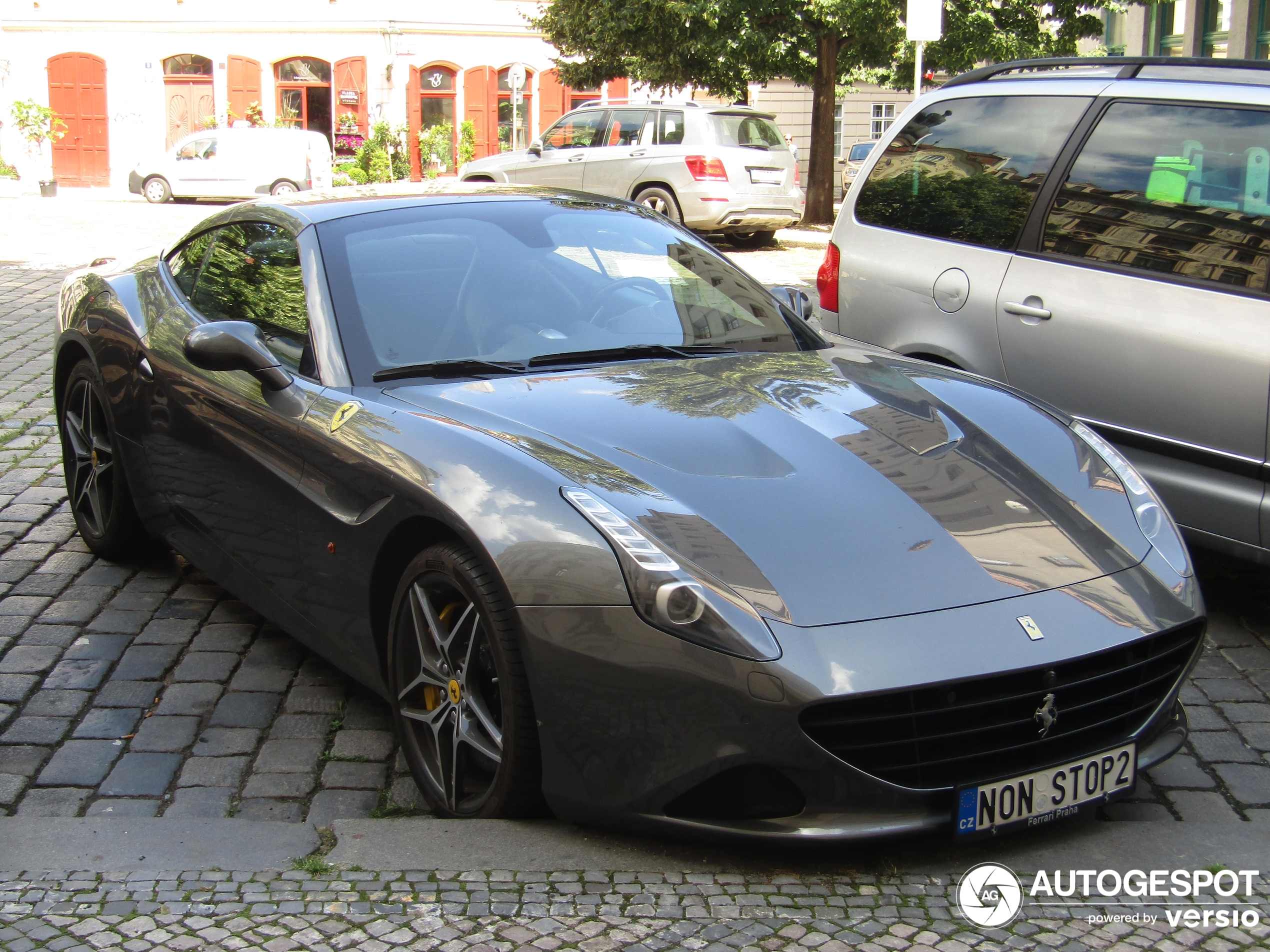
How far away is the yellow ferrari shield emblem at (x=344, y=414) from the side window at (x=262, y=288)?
243mm

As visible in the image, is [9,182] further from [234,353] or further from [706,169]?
[234,353]

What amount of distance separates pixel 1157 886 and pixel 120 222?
2004 centimetres

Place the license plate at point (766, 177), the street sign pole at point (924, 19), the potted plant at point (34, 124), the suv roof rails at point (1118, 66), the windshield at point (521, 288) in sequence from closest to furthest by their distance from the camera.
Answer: the windshield at point (521, 288) → the suv roof rails at point (1118, 66) → the street sign pole at point (924, 19) → the license plate at point (766, 177) → the potted plant at point (34, 124)

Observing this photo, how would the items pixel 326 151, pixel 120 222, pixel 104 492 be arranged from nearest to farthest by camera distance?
pixel 104 492 → pixel 120 222 → pixel 326 151

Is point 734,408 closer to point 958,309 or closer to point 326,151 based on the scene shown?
point 958,309

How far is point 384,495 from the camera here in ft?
10.6

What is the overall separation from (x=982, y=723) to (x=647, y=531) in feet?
2.56

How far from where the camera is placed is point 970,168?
5223 mm

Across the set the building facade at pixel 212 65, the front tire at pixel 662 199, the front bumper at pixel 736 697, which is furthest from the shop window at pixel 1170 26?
the building facade at pixel 212 65

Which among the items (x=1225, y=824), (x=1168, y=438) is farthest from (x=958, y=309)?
(x=1225, y=824)

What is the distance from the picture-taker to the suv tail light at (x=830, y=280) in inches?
224

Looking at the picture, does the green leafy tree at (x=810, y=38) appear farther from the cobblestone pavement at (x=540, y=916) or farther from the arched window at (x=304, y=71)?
the cobblestone pavement at (x=540, y=916)

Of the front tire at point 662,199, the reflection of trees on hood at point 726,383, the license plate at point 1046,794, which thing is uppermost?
the front tire at point 662,199

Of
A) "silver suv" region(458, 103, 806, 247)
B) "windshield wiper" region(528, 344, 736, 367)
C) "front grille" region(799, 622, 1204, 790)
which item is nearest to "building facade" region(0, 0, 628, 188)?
"silver suv" region(458, 103, 806, 247)
